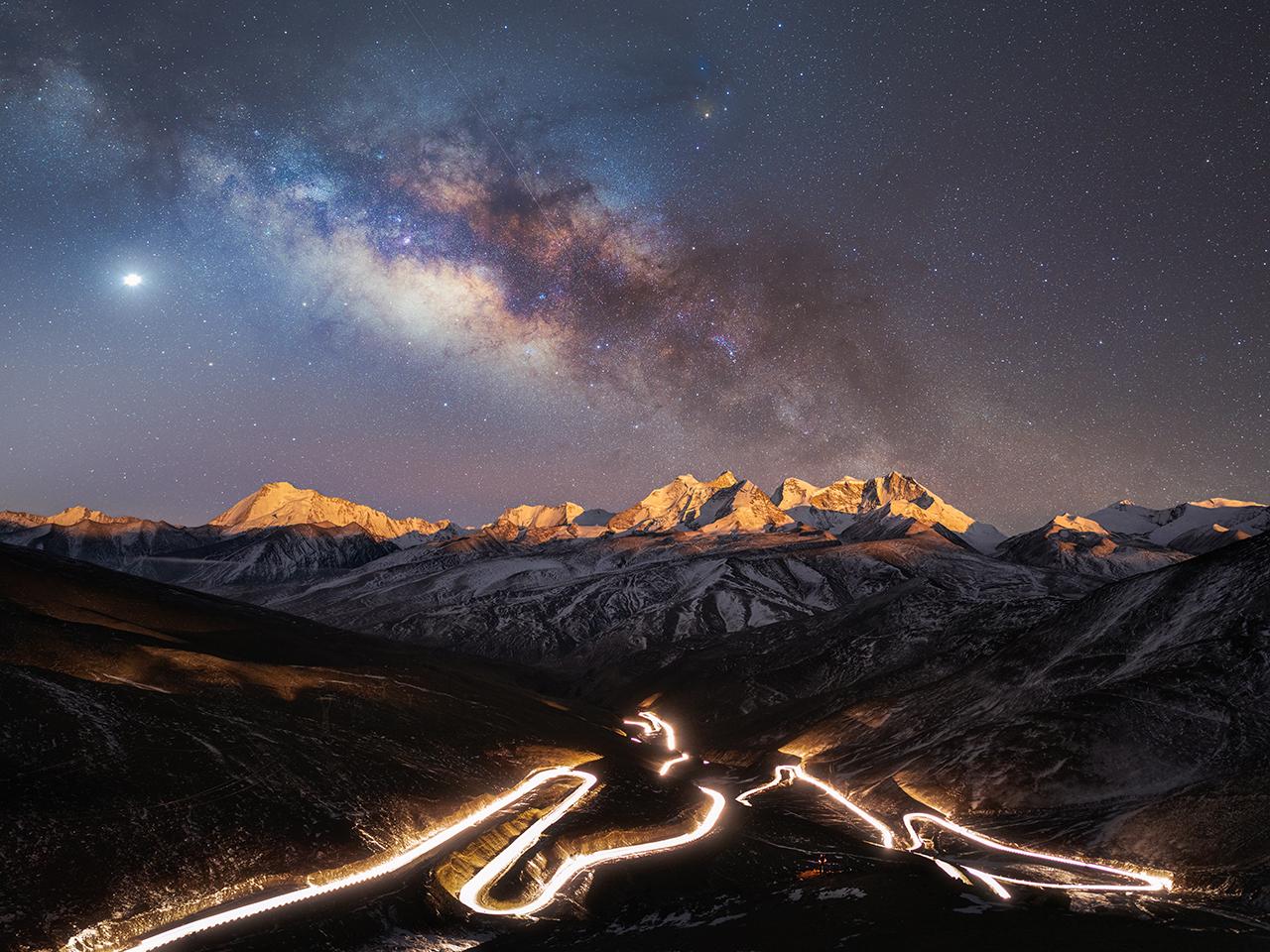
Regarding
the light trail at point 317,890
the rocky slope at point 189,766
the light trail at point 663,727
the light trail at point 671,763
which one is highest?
the rocky slope at point 189,766

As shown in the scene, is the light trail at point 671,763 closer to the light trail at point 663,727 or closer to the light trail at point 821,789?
the light trail at point 663,727

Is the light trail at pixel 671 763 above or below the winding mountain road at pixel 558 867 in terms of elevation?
below

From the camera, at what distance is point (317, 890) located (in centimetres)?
4562

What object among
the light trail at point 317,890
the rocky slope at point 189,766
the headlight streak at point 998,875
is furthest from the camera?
the headlight streak at point 998,875

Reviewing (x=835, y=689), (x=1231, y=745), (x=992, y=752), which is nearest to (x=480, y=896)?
(x=992, y=752)

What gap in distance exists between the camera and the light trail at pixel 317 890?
38.0 meters

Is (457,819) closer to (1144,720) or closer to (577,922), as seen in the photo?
(577,922)

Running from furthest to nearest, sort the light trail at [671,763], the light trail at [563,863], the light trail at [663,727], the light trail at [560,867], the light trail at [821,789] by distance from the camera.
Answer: the light trail at [663,727] → the light trail at [671,763] → the light trail at [821,789] → the light trail at [563,863] → the light trail at [560,867]

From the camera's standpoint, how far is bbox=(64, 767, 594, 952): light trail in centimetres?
3803

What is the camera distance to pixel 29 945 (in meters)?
34.2

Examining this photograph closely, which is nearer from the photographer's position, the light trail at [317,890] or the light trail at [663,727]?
the light trail at [317,890]

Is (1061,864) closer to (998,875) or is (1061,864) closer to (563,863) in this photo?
(998,875)

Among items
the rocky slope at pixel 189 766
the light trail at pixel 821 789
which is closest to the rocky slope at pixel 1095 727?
the light trail at pixel 821 789

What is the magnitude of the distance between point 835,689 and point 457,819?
10841 cm
